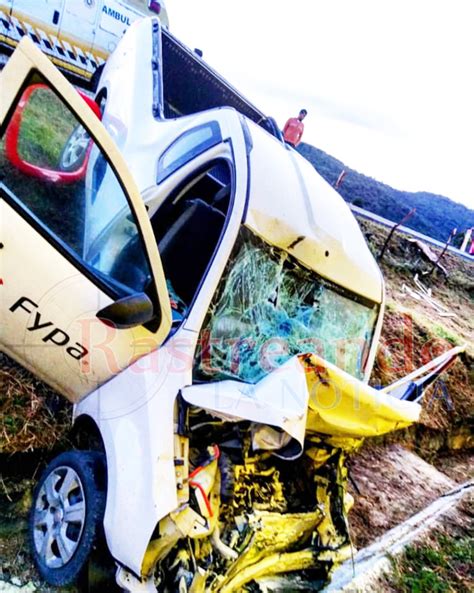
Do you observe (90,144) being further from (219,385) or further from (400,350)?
(400,350)

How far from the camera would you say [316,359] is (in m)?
2.13

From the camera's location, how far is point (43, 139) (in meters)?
2.18

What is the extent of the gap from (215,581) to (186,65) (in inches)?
199

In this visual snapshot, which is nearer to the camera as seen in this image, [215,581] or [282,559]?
[215,581]

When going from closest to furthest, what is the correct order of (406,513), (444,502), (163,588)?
(163,588) < (406,513) < (444,502)

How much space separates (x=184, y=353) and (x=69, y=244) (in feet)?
2.31

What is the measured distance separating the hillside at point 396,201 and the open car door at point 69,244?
1048 cm

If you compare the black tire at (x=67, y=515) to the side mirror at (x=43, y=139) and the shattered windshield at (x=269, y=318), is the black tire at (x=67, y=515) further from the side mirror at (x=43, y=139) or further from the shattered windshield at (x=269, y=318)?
the side mirror at (x=43, y=139)

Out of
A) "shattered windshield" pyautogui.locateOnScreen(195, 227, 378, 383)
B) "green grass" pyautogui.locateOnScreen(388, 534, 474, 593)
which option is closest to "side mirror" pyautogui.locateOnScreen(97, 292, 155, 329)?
"shattered windshield" pyautogui.locateOnScreen(195, 227, 378, 383)

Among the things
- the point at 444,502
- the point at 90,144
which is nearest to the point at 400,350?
the point at 444,502

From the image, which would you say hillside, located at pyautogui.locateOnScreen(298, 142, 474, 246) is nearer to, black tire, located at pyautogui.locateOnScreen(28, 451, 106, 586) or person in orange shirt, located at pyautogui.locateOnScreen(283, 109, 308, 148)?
person in orange shirt, located at pyautogui.locateOnScreen(283, 109, 308, 148)

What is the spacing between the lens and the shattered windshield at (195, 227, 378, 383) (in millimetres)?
2369

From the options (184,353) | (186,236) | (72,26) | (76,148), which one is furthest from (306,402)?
(72,26)

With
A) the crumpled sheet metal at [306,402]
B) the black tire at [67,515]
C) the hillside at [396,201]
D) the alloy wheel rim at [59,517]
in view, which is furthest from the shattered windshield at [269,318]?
the hillside at [396,201]
